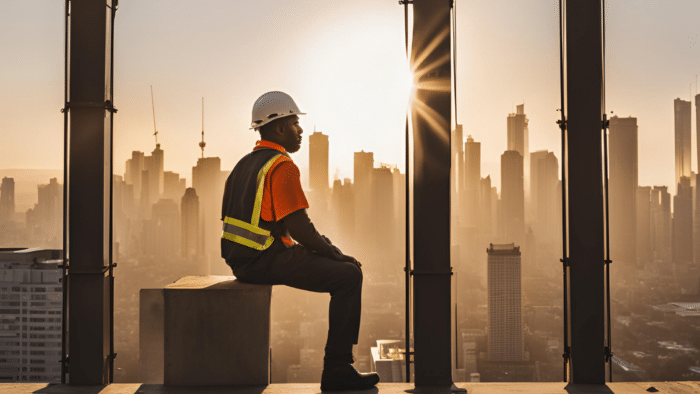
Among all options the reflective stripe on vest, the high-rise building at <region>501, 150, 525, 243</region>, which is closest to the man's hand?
the reflective stripe on vest

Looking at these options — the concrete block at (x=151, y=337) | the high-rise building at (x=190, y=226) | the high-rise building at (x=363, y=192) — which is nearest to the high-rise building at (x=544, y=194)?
the high-rise building at (x=363, y=192)

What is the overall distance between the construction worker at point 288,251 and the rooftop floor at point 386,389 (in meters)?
0.25

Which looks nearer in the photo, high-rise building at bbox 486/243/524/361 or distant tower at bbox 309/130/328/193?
distant tower at bbox 309/130/328/193

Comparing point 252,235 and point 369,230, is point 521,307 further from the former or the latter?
point 252,235

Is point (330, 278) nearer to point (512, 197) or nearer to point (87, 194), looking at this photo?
point (87, 194)

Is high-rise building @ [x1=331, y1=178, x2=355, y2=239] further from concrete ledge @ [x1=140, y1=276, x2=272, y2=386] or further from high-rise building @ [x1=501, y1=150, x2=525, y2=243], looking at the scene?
high-rise building @ [x1=501, y1=150, x2=525, y2=243]

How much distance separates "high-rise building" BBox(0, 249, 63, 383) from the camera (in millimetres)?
6445

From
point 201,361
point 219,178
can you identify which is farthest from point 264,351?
point 219,178

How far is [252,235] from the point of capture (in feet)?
15.3

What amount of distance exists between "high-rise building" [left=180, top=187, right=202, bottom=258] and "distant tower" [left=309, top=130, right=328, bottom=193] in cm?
279

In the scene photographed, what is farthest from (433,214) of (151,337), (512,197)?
(512,197)

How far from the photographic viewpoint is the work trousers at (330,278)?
15.4 ft

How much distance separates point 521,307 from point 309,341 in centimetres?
1430

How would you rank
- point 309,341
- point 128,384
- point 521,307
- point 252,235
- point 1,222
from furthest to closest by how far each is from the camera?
point 521,307 < point 309,341 < point 1,222 < point 128,384 < point 252,235
